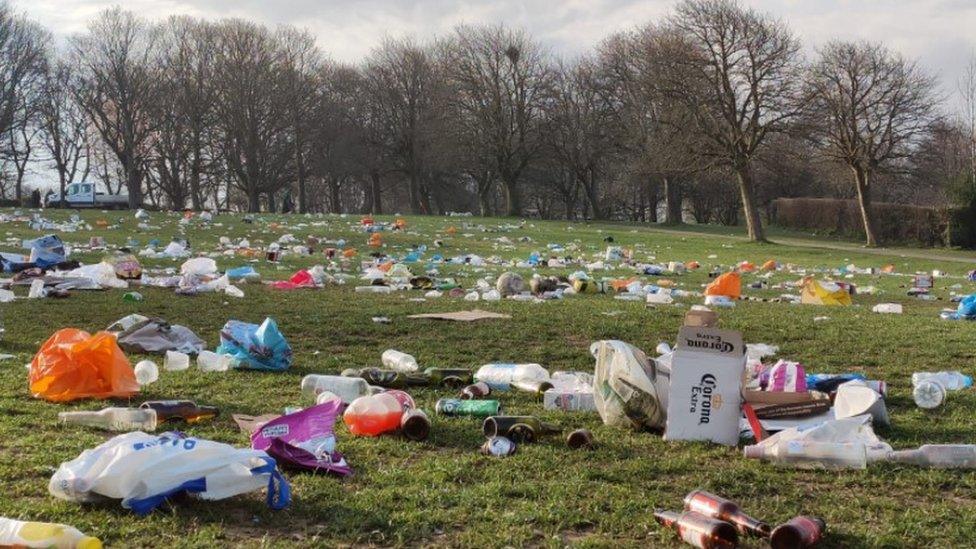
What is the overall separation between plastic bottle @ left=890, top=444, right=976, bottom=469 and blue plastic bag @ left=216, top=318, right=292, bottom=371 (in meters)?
4.47

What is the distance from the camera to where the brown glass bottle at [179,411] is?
203 inches

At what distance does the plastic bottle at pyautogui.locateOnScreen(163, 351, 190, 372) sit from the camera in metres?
7.13

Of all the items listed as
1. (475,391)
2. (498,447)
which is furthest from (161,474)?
(475,391)

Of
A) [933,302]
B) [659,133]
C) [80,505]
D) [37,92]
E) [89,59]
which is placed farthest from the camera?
[89,59]

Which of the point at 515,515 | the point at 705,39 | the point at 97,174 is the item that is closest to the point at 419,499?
the point at 515,515

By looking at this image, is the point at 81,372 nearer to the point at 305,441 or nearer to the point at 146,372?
the point at 146,372

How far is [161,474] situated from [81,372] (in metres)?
2.58

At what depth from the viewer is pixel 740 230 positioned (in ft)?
144

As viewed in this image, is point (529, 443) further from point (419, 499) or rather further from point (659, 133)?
point (659, 133)

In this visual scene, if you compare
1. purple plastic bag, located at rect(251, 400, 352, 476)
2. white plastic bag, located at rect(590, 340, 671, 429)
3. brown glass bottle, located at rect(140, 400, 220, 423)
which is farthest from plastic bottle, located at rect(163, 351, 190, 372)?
white plastic bag, located at rect(590, 340, 671, 429)

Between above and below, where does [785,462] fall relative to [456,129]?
below

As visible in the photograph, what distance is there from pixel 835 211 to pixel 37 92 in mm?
40230

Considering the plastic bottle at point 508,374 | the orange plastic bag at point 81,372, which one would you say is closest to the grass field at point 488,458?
the orange plastic bag at point 81,372

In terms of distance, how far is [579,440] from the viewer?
4.77m
